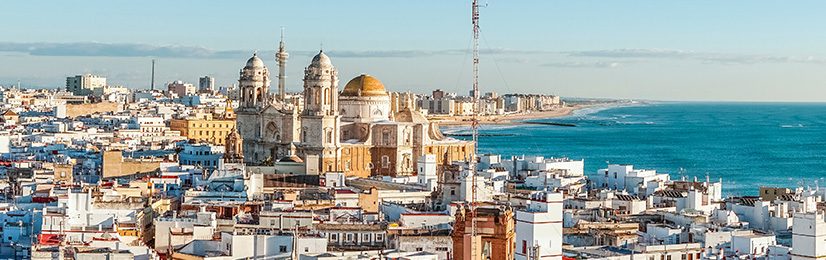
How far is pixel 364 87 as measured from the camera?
5219 centimetres

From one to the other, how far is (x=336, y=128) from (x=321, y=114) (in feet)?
2.92

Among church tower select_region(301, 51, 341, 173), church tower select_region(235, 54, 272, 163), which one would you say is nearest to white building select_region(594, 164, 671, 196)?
church tower select_region(301, 51, 341, 173)

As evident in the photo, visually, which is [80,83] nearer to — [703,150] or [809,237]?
[703,150]

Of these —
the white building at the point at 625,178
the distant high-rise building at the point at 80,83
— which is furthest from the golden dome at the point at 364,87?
the distant high-rise building at the point at 80,83

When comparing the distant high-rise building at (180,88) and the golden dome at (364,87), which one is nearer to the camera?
the golden dome at (364,87)

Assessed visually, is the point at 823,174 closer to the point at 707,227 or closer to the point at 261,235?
the point at 707,227

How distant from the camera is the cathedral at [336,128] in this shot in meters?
47.3

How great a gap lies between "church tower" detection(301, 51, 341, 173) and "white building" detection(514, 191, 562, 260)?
27.6 metres

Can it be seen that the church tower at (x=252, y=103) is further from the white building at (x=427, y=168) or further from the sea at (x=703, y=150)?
the sea at (x=703, y=150)

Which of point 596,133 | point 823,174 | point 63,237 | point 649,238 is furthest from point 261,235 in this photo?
point 596,133

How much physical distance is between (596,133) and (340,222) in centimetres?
11828

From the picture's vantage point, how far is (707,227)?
1023 inches

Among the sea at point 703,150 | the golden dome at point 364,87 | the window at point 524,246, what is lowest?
the sea at point 703,150

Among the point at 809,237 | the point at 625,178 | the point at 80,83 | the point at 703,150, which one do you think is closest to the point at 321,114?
the point at 625,178
